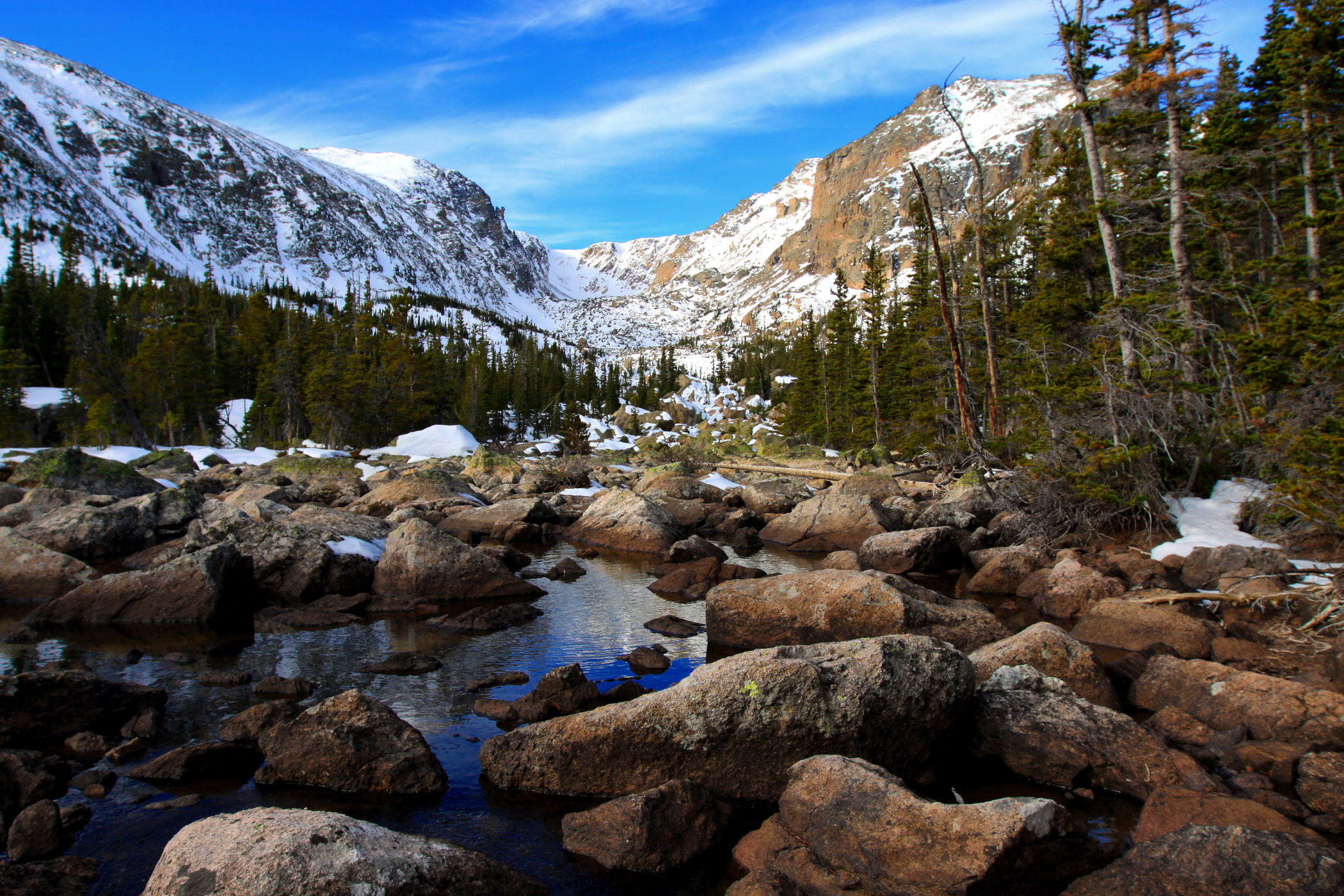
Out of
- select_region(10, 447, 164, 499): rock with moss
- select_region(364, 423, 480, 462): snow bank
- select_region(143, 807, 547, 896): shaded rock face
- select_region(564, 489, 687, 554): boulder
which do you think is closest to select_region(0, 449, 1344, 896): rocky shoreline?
select_region(143, 807, 547, 896): shaded rock face

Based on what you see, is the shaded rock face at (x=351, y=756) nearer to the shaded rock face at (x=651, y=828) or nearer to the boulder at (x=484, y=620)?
the shaded rock face at (x=651, y=828)

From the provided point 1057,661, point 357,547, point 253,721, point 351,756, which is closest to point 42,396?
point 357,547

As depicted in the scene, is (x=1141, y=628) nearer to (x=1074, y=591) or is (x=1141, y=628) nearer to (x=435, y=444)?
(x=1074, y=591)

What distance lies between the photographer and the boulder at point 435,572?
11.9m

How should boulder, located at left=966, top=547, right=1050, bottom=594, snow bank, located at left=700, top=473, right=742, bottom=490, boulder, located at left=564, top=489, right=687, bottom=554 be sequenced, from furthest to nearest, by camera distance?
snow bank, located at left=700, top=473, right=742, bottom=490, boulder, located at left=564, top=489, right=687, bottom=554, boulder, located at left=966, top=547, right=1050, bottom=594

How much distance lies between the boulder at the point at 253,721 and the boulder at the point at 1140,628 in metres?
9.56

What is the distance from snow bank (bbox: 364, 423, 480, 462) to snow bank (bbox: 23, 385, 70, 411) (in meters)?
26.8

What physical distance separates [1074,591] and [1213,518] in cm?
361

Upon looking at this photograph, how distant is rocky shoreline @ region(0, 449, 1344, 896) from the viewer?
414 cm

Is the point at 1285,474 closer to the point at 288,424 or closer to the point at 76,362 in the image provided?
the point at 288,424

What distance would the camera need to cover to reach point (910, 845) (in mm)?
4367

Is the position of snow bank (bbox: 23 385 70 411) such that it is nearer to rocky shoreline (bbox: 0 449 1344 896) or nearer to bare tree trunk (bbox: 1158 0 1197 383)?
rocky shoreline (bbox: 0 449 1344 896)

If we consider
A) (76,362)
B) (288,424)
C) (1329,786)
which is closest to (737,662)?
(1329,786)

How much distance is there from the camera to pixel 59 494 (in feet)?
52.5
